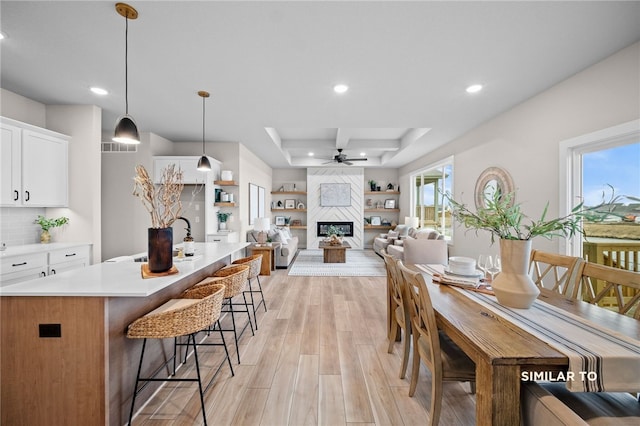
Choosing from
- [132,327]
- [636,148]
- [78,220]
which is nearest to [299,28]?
[132,327]

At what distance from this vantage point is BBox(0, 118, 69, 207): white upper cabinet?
278 cm

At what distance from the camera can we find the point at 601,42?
2.19 metres

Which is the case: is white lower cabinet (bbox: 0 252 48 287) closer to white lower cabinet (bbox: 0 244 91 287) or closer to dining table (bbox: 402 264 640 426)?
white lower cabinet (bbox: 0 244 91 287)

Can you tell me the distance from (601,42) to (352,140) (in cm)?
476

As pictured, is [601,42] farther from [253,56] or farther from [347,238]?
[347,238]

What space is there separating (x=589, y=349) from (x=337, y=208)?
747 centimetres

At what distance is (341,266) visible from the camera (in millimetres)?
6023

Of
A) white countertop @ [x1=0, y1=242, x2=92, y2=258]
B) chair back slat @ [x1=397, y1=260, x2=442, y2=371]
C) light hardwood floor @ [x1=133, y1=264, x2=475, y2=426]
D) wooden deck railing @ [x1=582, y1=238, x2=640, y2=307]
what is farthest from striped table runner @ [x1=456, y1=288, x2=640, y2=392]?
white countertop @ [x1=0, y1=242, x2=92, y2=258]

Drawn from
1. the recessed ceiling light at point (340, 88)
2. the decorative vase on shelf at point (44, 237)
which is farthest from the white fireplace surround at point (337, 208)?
the decorative vase on shelf at point (44, 237)

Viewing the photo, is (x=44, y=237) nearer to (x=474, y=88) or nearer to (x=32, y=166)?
(x=32, y=166)

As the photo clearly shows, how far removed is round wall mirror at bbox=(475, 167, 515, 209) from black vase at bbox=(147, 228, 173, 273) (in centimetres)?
370

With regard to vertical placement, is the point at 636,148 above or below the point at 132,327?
above

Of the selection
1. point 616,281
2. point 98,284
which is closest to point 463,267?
point 616,281

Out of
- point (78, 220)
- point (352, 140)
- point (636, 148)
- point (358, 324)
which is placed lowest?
point (358, 324)
